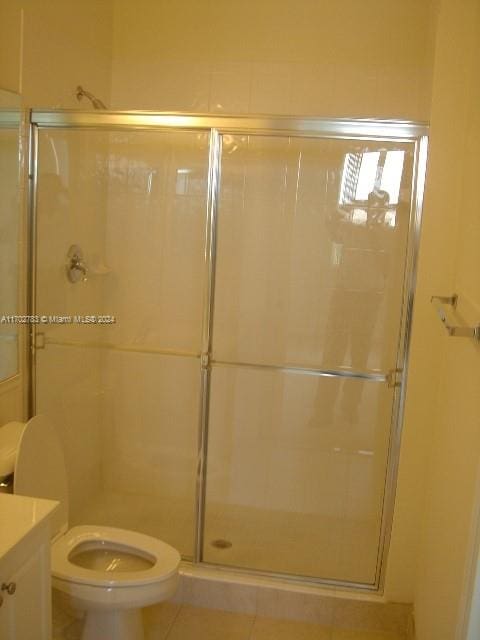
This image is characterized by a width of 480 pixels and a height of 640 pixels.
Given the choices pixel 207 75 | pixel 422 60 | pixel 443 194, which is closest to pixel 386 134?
pixel 443 194

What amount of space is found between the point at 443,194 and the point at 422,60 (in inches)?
35.4

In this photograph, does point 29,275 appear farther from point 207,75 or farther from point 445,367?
point 445,367

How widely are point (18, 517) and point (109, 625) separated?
29.9 inches

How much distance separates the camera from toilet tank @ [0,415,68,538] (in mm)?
1928

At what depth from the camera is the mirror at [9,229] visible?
2164mm

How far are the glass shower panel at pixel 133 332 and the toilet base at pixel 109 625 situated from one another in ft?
2.08

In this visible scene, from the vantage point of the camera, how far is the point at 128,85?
9.80 feet

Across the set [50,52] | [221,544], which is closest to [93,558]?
[221,544]

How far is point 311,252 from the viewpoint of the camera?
285cm

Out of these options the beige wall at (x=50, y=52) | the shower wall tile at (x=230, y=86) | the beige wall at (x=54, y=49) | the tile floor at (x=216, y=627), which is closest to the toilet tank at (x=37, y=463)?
the beige wall at (x=50, y=52)

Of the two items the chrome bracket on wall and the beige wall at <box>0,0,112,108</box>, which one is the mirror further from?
the chrome bracket on wall

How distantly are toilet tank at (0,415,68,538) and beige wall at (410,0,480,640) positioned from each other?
4.16 feet

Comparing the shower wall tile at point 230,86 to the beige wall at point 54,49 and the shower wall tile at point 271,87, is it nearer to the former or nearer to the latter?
the shower wall tile at point 271,87

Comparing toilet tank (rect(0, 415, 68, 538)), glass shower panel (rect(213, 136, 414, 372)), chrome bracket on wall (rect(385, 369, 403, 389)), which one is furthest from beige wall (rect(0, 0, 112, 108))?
chrome bracket on wall (rect(385, 369, 403, 389))
